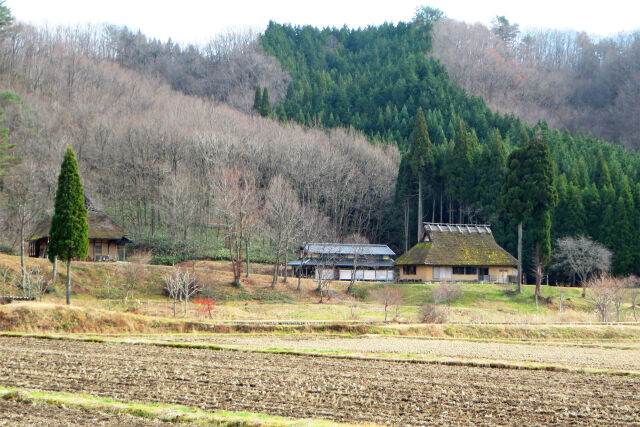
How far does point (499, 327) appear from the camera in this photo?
2819 cm

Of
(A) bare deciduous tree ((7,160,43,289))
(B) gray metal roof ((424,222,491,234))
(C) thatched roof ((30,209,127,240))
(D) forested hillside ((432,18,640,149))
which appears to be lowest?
(C) thatched roof ((30,209,127,240))

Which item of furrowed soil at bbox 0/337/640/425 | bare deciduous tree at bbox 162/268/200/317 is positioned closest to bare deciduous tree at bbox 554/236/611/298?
bare deciduous tree at bbox 162/268/200/317

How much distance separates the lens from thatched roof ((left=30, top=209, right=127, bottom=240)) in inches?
1832

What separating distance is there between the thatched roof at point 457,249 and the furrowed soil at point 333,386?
109ft

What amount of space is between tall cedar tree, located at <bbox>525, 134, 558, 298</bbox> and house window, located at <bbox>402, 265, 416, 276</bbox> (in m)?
9.84

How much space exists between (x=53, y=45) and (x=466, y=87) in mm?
59446

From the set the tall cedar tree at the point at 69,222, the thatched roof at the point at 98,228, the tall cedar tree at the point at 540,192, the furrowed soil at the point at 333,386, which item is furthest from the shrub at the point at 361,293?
the furrowed soil at the point at 333,386

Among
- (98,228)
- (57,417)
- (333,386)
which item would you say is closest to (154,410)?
(57,417)

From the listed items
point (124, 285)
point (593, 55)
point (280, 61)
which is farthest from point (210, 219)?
point (593, 55)

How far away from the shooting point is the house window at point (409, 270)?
5156 centimetres

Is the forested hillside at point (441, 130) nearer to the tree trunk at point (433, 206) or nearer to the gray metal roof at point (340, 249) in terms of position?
the tree trunk at point (433, 206)

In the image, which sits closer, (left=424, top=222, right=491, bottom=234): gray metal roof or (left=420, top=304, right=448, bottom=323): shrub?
(left=420, top=304, right=448, bottom=323): shrub

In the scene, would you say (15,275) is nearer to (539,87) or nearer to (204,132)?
(204,132)

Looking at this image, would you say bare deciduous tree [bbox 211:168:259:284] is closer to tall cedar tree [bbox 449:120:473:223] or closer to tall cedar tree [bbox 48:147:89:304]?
tall cedar tree [bbox 48:147:89:304]
